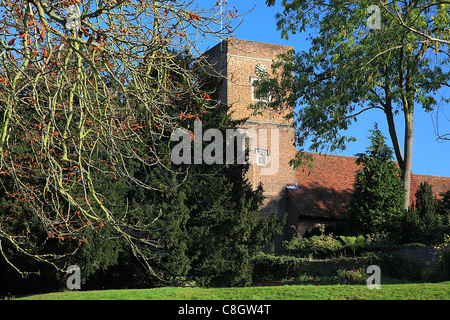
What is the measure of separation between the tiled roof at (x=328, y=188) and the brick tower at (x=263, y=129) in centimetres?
106

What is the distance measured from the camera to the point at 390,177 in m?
24.5

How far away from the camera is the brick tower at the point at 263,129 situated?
30.4 metres

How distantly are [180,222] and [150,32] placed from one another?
10.1m

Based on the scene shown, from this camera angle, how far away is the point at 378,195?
23.8m

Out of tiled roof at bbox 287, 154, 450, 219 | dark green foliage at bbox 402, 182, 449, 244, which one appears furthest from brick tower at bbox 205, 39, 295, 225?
dark green foliage at bbox 402, 182, 449, 244

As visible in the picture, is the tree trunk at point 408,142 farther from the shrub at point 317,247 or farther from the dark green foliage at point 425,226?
the shrub at point 317,247

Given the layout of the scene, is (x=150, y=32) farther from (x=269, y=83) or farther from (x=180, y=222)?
(x=269, y=83)

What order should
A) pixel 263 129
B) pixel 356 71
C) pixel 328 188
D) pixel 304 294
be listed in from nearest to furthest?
pixel 304 294 < pixel 356 71 < pixel 263 129 < pixel 328 188

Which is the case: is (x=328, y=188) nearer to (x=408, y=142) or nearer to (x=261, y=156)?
(x=261, y=156)

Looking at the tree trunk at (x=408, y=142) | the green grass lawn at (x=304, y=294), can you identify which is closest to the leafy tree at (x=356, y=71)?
the tree trunk at (x=408, y=142)

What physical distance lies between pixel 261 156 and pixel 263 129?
1638mm

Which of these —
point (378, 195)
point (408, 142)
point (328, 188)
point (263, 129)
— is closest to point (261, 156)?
point (263, 129)

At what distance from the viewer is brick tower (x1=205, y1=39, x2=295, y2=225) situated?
30.4m
